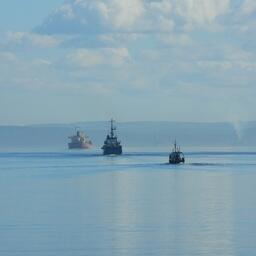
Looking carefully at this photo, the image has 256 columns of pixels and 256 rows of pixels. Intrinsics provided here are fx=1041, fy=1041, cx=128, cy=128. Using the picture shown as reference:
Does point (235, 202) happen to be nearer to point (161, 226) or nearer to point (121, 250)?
point (161, 226)

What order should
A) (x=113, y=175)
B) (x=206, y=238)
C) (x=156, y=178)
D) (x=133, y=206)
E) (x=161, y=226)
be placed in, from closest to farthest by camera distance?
(x=206, y=238) < (x=161, y=226) < (x=133, y=206) < (x=156, y=178) < (x=113, y=175)

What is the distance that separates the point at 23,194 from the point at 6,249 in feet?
140

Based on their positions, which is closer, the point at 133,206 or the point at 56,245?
the point at 56,245

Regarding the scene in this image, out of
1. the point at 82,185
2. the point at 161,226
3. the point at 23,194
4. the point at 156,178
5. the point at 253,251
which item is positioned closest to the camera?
the point at 253,251

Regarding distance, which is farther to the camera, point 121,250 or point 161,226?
point 161,226

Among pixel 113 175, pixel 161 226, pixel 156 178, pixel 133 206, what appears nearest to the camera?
pixel 161 226

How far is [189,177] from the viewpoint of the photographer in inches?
5197

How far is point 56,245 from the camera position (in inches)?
2190

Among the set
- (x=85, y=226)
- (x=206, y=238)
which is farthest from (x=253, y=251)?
(x=85, y=226)

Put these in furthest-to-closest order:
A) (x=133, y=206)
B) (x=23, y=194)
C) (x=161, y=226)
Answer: (x=23, y=194) < (x=133, y=206) < (x=161, y=226)

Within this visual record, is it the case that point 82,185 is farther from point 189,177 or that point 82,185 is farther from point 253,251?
point 253,251

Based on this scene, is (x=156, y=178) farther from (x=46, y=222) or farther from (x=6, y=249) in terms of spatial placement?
(x=6, y=249)

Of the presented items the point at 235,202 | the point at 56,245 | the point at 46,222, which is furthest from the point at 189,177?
the point at 56,245

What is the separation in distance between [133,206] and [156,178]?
4841 cm
